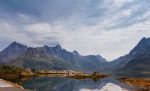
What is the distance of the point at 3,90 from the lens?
39062mm

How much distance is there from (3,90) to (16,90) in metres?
1.93

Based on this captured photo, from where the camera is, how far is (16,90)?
127ft
